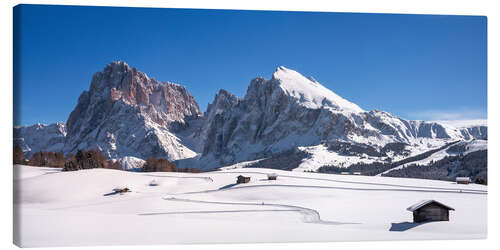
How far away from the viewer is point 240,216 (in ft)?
54.4

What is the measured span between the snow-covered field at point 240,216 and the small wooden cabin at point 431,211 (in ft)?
1.05

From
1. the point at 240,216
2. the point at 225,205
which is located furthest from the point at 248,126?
the point at 240,216

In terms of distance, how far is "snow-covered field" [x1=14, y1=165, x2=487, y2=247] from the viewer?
13.4 m

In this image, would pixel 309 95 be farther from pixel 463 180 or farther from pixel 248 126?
pixel 463 180

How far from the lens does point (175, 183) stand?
30.0 meters

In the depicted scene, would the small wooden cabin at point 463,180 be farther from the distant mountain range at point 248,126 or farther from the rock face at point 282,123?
the rock face at point 282,123

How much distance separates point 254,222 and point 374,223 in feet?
14.3

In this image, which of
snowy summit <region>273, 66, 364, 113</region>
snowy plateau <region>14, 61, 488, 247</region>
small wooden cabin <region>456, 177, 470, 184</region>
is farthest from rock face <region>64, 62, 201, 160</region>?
small wooden cabin <region>456, 177, 470, 184</region>

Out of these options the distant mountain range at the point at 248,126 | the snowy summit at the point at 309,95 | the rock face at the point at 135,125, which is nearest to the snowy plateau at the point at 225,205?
the distant mountain range at the point at 248,126

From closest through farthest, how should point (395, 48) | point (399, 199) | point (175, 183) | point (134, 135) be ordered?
point (395, 48) < point (399, 199) < point (175, 183) < point (134, 135)

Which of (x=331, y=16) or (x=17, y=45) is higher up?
(x=331, y=16)

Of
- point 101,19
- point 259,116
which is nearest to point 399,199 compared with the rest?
point 101,19

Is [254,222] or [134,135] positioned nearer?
[254,222]

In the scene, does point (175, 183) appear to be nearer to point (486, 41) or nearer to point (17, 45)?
point (17, 45)
